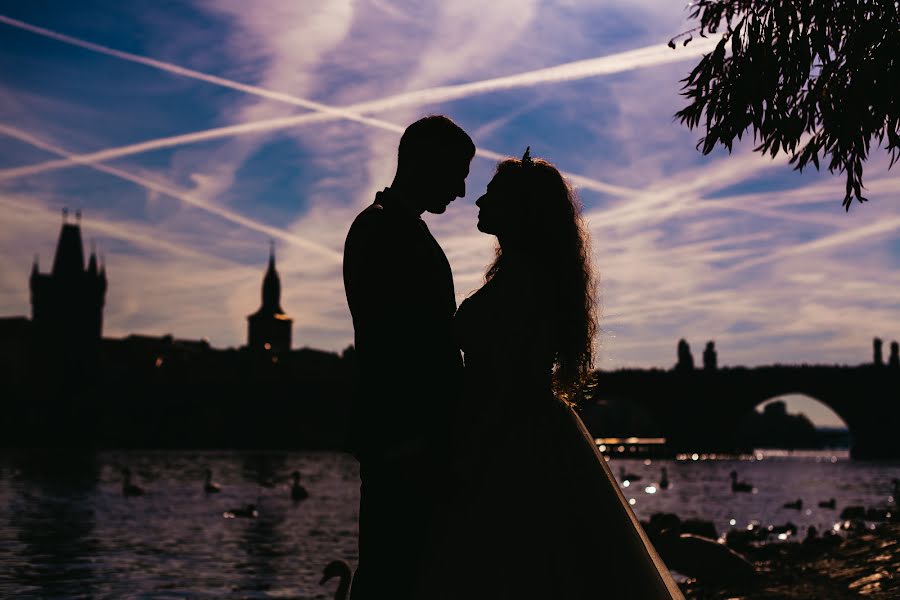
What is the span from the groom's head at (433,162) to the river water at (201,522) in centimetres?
1564

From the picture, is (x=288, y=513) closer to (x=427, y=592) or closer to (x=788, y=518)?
(x=788, y=518)

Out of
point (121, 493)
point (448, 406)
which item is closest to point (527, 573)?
point (448, 406)

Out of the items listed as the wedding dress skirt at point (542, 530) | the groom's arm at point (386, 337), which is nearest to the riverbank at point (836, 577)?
the wedding dress skirt at point (542, 530)

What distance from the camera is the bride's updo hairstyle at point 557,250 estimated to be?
14.4ft

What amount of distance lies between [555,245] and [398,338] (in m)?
0.80

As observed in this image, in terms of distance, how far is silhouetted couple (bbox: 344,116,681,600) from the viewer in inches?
160

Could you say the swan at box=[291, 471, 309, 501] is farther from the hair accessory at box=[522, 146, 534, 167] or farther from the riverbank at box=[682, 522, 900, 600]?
the hair accessory at box=[522, 146, 534, 167]

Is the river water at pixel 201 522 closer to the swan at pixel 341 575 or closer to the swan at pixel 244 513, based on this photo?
the swan at pixel 244 513

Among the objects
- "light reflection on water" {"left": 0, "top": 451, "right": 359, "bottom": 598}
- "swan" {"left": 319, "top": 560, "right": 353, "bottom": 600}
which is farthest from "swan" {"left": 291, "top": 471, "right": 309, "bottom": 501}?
"swan" {"left": 319, "top": 560, "right": 353, "bottom": 600}

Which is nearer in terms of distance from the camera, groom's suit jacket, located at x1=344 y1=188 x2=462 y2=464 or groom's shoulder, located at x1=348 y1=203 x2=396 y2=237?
groom's suit jacket, located at x1=344 y1=188 x2=462 y2=464

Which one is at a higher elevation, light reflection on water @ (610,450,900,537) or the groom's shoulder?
the groom's shoulder

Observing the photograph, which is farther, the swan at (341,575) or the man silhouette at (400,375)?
the swan at (341,575)

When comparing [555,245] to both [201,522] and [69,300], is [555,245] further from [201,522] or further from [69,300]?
[69,300]

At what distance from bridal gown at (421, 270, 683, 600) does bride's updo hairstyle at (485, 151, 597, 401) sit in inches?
3.1
